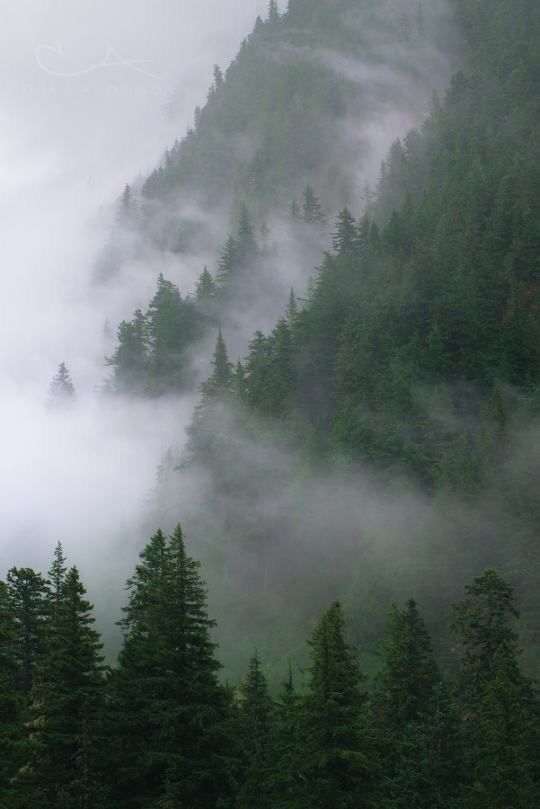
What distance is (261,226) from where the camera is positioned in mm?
117688

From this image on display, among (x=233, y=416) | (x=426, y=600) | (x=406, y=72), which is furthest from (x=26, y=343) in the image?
(x=426, y=600)

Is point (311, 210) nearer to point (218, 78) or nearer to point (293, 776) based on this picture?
point (218, 78)

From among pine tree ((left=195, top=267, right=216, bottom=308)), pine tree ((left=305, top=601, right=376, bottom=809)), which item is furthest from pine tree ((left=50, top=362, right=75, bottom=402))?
pine tree ((left=305, top=601, right=376, bottom=809))

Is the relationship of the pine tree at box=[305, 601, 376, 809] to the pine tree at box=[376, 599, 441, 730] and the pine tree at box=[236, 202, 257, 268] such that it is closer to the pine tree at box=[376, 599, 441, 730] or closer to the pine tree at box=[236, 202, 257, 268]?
the pine tree at box=[376, 599, 441, 730]

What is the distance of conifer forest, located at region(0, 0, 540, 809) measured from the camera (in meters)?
25.3

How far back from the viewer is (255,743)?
3244cm

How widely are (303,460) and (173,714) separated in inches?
1370

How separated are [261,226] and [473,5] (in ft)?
→ 171

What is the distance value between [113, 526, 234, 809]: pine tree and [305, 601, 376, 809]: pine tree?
116 inches

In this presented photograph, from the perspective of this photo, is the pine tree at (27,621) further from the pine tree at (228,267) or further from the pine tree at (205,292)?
the pine tree at (228,267)

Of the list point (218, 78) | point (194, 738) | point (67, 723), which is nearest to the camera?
point (67, 723)

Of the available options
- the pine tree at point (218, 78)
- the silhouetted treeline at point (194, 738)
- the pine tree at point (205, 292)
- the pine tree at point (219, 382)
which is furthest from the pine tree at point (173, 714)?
the pine tree at point (218, 78)

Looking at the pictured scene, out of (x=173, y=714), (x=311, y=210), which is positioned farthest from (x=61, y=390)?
(x=173, y=714)

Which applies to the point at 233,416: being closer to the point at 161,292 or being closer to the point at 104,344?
the point at 161,292
